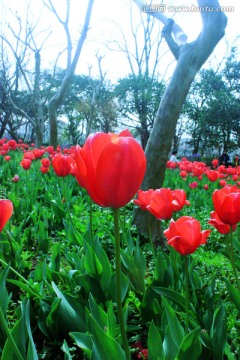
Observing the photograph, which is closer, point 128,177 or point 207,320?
point 128,177

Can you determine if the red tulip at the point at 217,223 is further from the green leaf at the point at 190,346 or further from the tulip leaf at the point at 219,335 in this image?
the green leaf at the point at 190,346

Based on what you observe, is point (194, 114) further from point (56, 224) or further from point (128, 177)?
point (128, 177)

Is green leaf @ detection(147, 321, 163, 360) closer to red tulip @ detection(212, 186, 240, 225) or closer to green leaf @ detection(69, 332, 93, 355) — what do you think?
green leaf @ detection(69, 332, 93, 355)

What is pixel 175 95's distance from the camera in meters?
3.33

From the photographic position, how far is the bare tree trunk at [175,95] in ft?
10.9

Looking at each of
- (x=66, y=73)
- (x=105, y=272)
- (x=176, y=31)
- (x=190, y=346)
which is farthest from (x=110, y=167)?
(x=66, y=73)

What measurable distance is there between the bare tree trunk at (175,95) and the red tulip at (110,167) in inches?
103

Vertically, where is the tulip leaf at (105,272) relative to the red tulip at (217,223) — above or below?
below

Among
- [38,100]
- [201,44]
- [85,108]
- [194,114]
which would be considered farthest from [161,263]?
[85,108]

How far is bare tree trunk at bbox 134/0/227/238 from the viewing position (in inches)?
131

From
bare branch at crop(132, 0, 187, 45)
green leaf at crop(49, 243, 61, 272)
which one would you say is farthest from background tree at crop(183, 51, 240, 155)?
green leaf at crop(49, 243, 61, 272)

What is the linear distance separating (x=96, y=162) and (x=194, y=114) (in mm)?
25506

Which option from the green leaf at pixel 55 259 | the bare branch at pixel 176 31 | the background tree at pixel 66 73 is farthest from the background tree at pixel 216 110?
the green leaf at pixel 55 259

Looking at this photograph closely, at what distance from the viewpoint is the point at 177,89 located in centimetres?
333
